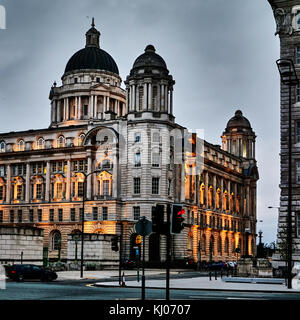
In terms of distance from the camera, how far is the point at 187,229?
9906 centimetres

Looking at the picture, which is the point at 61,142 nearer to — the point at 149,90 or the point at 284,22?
the point at 149,90

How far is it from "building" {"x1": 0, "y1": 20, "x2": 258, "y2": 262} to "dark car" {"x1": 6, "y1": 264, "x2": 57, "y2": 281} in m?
39.3

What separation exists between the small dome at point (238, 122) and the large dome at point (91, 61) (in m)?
27.6

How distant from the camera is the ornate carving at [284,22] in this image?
42447 millimetres

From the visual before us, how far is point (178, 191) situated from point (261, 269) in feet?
174

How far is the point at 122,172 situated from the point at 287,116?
54.9 meters

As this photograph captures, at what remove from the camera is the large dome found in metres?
127

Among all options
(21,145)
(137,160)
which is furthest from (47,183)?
(137,160)

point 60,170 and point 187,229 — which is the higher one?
point 60,170

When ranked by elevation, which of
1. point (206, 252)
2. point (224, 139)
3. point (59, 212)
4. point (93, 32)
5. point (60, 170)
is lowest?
point (206, 252)

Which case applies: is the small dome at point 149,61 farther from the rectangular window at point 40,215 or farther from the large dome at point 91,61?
the large dome at point 91,61

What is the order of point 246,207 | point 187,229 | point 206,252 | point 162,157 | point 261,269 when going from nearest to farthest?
point 261,269 < point 162,157 < point 187,229 < point 206,252 < point 246,207
